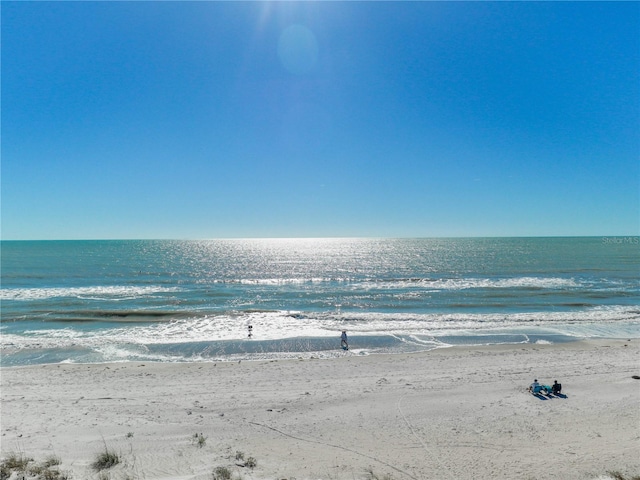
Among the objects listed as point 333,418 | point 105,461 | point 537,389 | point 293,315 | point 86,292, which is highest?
point 86,292

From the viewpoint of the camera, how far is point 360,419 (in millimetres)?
12664

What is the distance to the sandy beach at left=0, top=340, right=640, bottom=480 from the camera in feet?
31.6

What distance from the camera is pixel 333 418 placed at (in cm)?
1281

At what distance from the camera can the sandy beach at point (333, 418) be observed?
9.64 metres

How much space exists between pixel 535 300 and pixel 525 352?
2078 cm

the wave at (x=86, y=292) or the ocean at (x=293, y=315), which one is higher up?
the wave at (x=86, y=292)

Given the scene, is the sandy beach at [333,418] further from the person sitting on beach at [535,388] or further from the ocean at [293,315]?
the ocean at [293,315]

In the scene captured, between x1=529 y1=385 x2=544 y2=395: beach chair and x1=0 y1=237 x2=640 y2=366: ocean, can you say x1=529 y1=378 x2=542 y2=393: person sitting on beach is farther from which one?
x1=0 y1=237 x2=640 y2=366: ocean

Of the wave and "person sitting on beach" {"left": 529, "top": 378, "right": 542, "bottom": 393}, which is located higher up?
the wave

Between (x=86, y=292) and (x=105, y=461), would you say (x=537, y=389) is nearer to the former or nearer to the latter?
(x=105, y=461)

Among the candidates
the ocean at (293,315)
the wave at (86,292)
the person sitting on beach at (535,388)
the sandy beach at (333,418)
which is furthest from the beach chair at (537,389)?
the wave at (86,292)

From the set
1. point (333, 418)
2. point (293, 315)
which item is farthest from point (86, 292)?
point (333, 418)

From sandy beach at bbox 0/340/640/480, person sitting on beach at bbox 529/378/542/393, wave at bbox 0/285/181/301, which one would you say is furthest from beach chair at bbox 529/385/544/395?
wave at bbox 0/285/181/301

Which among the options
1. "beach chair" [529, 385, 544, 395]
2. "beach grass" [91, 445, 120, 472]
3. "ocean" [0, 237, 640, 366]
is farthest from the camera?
"ocean" [0, 237, 640, 366]
